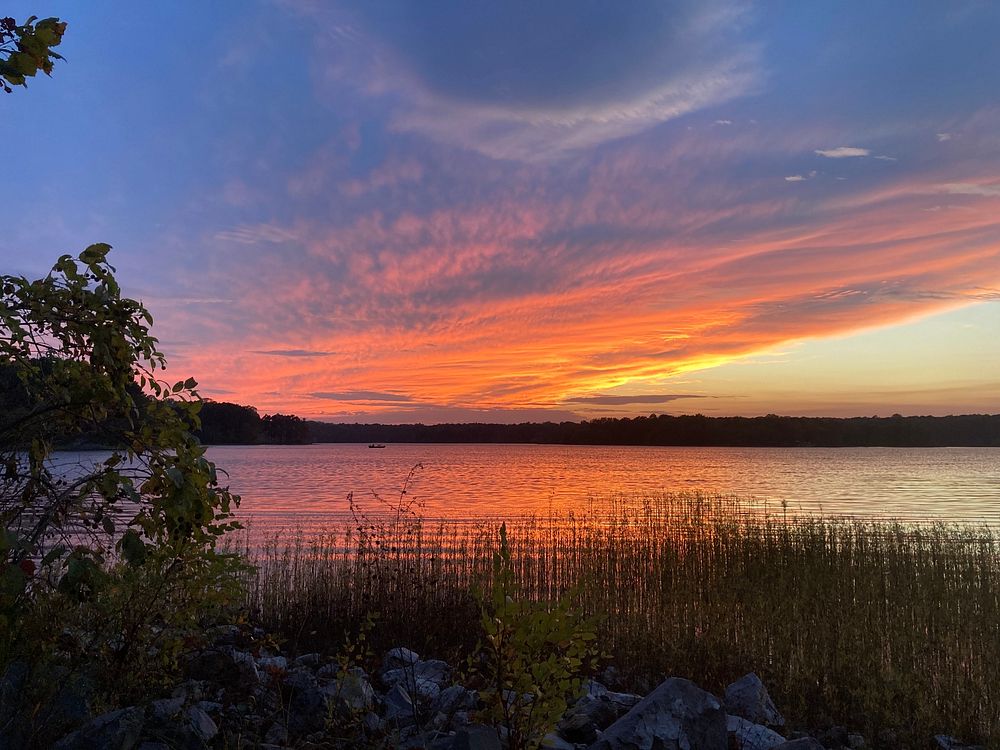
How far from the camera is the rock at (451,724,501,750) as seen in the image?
412 centimetres

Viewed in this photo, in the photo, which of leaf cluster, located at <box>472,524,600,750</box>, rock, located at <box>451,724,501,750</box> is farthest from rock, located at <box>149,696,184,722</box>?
leaf cluster, located at <box>472,524,600,750</box>

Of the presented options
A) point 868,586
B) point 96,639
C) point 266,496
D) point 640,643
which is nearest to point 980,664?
point 868,586

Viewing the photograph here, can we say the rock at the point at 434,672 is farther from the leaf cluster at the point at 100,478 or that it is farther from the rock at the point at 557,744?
the leaf cluster at the point at 100,478

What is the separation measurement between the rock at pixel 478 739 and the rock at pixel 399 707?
1.30 metres

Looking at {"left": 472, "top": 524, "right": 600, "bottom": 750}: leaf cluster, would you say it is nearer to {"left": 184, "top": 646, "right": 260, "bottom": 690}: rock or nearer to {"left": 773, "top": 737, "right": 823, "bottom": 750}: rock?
{"left": 773, "top": 737, "right": 823, "bottom": 750}: rock

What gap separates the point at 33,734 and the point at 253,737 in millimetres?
1471

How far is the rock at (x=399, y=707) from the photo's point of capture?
5.61 meters

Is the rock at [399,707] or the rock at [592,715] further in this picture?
the rock at [399,707]

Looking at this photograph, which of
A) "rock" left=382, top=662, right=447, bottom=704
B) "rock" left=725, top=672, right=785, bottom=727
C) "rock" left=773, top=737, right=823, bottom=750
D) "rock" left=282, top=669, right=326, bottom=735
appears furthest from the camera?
"rock" left=725, top=672, right=785, bottom=727

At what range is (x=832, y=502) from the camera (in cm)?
3312

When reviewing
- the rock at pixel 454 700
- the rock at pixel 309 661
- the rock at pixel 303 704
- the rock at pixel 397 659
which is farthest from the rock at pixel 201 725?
the rock at pixel 309 661

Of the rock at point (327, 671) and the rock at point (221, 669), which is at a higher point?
the rock at point (221, 669)

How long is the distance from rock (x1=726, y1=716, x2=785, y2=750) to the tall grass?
1.44m

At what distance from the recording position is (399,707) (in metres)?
5.89
